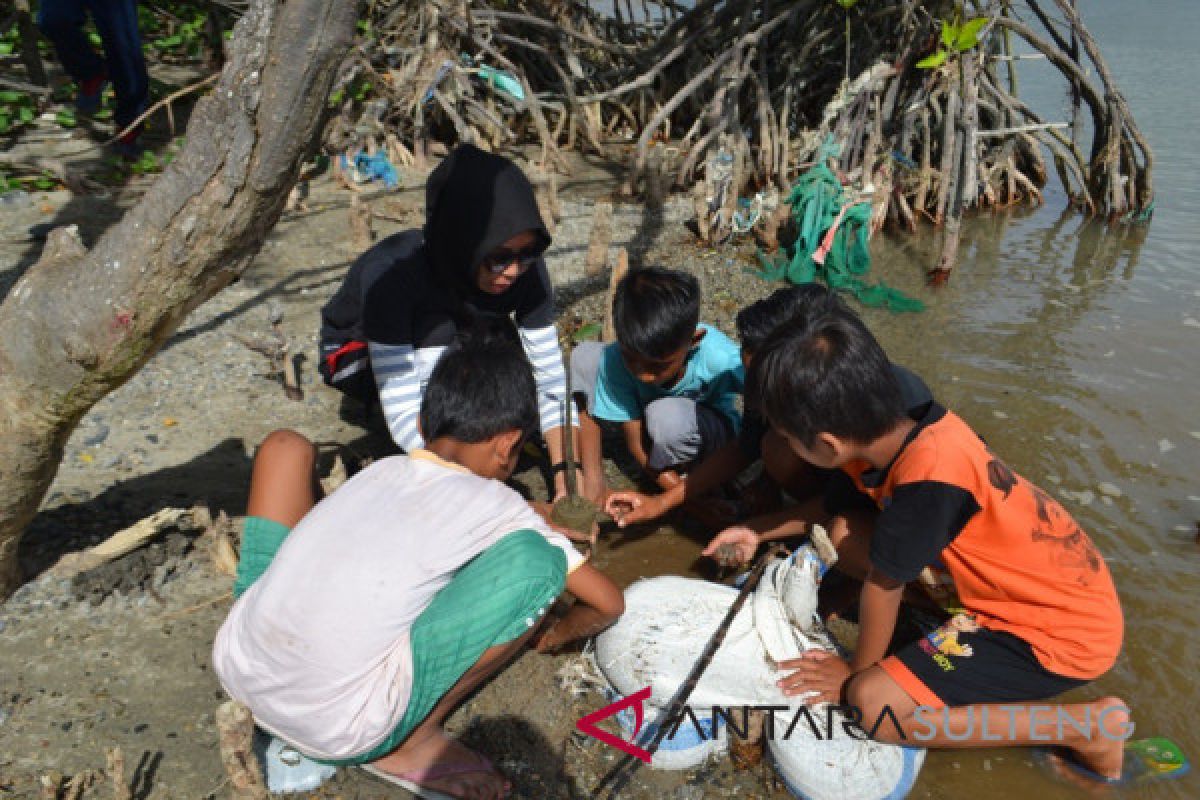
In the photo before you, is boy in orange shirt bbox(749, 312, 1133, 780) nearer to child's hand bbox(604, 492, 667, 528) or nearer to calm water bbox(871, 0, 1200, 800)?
calm water bbox(871, 0, 1200, 800)

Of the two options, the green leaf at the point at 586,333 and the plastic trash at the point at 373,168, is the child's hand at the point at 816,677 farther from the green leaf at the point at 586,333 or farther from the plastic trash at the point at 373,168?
the plastic trash at the point at 373,168

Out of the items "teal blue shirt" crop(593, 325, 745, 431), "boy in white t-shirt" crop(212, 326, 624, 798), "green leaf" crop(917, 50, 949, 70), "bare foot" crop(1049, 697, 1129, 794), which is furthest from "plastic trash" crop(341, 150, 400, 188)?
"bare foot" crop(1049, 697, 1129, 794)

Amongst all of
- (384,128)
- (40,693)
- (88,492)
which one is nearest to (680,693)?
(40,693)

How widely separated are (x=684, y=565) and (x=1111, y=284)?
4469mm

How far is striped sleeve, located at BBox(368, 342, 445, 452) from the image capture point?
9.15 feet

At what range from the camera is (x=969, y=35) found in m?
5.96

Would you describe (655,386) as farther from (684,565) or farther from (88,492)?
(88,492)

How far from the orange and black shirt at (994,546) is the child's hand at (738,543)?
58 cm

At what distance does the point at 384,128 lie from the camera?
665 cm

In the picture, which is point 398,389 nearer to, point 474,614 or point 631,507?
point 631,507

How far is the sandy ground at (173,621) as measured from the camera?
1997 millimetres

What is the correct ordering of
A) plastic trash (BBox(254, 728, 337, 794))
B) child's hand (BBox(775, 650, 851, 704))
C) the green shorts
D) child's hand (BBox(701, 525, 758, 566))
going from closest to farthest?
the green shorts < plastic trash (BBox(254, 728, 337, 794)) < child's hand (BBox(775, 650, 851, 704)) < child's hand (BBox(701, 525, 758, 566))

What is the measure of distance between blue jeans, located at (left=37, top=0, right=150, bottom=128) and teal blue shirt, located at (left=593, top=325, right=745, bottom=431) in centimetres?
445

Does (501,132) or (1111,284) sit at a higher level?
(501,132)
